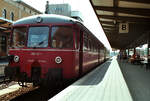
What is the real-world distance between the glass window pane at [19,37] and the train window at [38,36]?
28 centimetres

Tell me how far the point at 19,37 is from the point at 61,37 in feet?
5.53

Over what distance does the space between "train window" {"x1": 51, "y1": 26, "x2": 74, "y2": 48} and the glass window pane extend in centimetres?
117

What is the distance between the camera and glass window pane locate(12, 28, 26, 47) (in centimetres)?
734

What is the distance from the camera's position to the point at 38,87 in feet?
28.9

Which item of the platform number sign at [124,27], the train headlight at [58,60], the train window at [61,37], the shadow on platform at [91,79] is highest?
the platform number sign at [124,27]

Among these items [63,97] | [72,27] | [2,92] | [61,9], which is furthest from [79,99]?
[61,9]

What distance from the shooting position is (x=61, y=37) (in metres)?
7.07

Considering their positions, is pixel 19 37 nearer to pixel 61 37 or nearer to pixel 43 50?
pixel 43 50

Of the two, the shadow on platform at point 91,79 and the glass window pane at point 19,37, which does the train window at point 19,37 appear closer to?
the glass window pane at point 19,37

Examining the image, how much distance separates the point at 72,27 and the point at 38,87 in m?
3.40

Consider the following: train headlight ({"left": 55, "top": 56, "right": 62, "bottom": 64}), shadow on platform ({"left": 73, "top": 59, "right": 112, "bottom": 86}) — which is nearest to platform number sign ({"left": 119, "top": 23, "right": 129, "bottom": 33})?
shadow on platform ({"left": 73, "top": 59, "right": 112, "bottom": 86})

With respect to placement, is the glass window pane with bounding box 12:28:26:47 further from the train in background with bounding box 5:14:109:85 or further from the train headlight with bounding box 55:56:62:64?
the train headlight with bounding box 55:56:62:64

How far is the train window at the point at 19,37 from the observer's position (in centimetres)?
734

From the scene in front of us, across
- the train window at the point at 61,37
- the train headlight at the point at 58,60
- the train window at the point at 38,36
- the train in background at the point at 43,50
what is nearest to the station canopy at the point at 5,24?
the train in background at the point at 43,50
